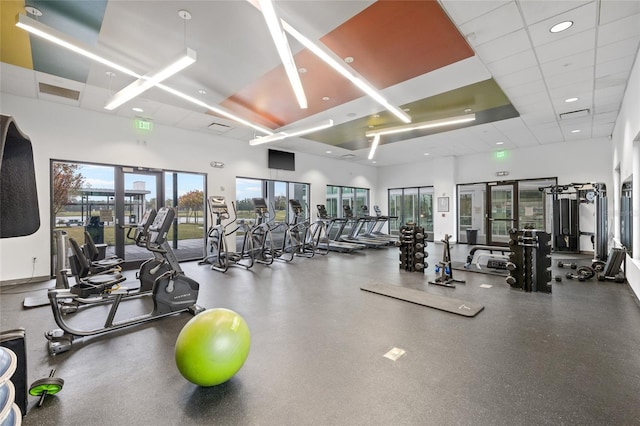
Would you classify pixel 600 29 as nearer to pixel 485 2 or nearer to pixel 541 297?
pixel 485 2

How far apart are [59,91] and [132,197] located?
8.28ft

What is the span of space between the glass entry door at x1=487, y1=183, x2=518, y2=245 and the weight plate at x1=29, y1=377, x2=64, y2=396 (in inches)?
452

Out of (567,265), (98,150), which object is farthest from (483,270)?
(98,150)

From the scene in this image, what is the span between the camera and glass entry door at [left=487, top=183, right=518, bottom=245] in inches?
402

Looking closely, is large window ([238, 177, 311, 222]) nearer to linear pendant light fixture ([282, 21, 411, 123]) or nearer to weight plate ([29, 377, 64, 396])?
linear pendant light fixture ([282, 21, 411, 123])

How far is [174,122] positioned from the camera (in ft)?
23.2

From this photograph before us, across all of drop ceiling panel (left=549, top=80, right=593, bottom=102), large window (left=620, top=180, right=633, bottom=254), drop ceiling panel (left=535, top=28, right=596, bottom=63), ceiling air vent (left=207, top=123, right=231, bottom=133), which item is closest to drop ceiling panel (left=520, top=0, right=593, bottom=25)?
drop ceiling panel (left=535, top=28, right=596, bottom=63)

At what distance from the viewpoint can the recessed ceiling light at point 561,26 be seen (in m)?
3.36

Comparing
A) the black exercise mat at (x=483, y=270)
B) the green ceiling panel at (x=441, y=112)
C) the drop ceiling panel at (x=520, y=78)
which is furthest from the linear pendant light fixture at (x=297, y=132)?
the black exercise mat at (x=483, y=270)

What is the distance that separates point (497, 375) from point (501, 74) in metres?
4.53

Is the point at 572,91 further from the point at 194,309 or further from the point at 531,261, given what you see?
the point at 194,309

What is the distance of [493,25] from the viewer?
3.41 m

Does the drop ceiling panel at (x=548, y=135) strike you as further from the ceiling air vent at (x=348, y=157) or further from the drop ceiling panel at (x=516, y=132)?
the ceiling air vent at (x=348, y=157)

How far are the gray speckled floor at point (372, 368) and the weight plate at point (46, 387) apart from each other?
0.08 metres
